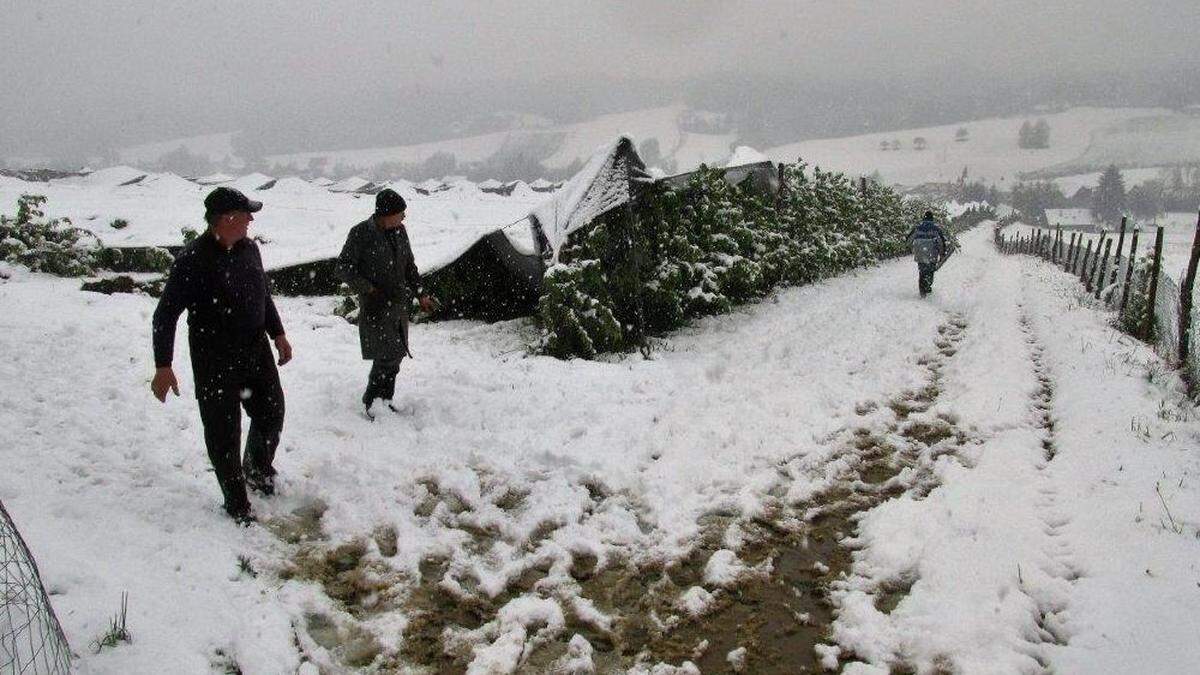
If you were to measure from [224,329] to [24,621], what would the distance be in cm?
183

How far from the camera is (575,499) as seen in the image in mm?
4855

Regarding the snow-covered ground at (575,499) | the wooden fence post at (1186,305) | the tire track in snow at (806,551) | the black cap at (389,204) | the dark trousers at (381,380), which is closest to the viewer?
the snow-covered ground at (575,499)

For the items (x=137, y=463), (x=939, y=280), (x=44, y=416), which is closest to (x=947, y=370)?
(x=137, y=463)

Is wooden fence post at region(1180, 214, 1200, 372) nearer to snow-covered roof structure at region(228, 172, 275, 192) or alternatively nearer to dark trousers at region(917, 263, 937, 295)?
dark trousers at region(917, 263, 937, 295)

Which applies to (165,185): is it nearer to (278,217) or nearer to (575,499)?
(278,217)

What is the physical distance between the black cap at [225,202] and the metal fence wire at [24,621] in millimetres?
1896

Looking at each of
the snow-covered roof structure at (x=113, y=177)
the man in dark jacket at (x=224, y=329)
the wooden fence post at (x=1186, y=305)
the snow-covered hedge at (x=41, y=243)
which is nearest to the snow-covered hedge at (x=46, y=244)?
the snow-covered hedge at (x=41, y=243)

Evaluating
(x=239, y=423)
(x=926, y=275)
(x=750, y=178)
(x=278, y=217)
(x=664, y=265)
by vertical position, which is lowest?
(x=926, y=275)

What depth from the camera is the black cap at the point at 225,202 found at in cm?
366

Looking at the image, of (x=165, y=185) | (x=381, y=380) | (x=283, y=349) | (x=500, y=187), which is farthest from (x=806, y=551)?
(x=500, y=187)

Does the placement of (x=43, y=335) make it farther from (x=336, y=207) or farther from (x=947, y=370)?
(x=336, y=207)

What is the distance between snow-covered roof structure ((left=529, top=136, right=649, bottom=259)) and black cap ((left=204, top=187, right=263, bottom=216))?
17.4 ft

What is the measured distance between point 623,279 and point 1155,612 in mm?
7081

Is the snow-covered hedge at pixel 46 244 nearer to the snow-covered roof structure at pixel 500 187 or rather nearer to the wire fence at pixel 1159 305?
the wire fence at pixel 1159 305
